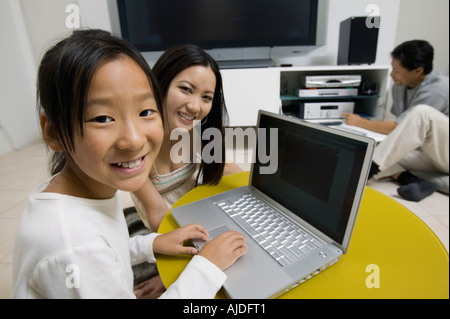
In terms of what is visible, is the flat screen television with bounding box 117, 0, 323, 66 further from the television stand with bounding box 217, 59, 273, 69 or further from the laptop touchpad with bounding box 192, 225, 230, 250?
the laptop touchpad with bounding box 192, 225, 230, 250

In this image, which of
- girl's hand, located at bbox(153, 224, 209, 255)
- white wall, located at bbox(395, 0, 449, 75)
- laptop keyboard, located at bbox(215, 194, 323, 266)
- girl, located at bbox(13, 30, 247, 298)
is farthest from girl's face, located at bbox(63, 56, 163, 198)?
white wall, located at bbox(395, 0, 449, 75)

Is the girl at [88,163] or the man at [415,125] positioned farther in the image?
the man at [415,125]

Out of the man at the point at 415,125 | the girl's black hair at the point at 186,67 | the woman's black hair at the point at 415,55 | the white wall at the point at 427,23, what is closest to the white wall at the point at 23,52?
the girl's black hair at the point at 186,67

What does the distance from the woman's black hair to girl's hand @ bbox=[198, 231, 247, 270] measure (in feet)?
5.98

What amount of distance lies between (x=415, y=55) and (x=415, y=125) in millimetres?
528

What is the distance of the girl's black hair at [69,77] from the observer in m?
0.35

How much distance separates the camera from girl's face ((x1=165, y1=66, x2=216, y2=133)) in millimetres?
797

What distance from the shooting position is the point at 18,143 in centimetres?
66

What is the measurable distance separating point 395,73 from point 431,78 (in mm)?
206

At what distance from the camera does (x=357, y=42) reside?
1827mm

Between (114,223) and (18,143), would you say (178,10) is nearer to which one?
(18,143)

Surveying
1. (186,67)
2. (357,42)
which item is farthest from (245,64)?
(186,67)

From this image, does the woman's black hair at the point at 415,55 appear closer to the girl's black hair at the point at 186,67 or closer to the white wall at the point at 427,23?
the white wall at the point at 427,23

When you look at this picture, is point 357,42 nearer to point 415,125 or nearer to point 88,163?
point 415,125
